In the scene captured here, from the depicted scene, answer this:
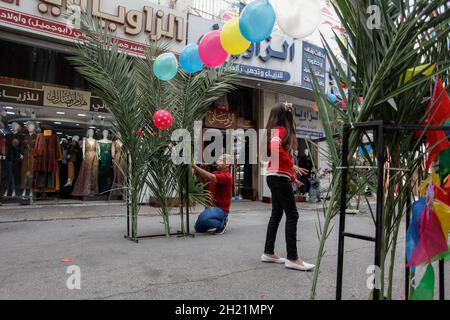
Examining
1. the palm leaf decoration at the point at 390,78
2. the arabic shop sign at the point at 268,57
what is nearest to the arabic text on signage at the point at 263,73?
the arabic shop sign at the point at 268,57

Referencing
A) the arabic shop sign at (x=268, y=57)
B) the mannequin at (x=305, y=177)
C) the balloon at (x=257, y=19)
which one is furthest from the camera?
the mannequin at (x=305, y=177)

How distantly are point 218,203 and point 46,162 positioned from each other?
5.19 m

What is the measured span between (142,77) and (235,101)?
7310 millimetres

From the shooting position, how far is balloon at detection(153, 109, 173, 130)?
4840 millimetres

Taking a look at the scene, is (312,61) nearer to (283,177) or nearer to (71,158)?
(71,158)

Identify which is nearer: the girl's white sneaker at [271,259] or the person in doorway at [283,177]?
the person in doorway at [283,177]

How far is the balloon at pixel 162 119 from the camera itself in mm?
4840

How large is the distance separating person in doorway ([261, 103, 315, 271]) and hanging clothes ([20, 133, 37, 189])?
22.8 feet

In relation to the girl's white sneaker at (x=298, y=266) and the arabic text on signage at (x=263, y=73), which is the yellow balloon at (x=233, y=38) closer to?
the girl's white sneaker at (x=298, y=266)

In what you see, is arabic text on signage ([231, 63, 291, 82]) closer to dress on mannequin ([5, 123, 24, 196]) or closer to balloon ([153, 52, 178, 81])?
balloon ([153, 52, 178, 81])

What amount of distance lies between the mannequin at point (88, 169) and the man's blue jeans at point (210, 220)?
4862 mm

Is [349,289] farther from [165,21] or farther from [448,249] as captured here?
[165,21]

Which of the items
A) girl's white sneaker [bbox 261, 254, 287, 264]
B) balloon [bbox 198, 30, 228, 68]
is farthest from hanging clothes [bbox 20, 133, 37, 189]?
girl's white sneaker [bbox 261, 254, 287, 264]

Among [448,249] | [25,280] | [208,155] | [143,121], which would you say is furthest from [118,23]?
[448,249]
